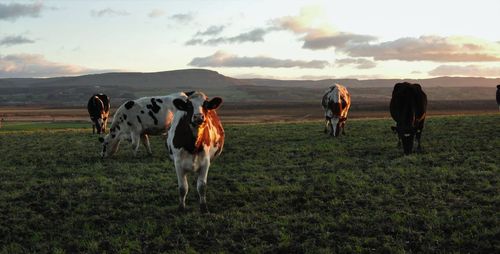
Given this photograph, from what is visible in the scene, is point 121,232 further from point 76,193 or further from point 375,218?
point 375,218

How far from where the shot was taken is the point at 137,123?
18.2 metres

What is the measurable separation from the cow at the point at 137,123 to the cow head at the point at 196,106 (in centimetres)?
855

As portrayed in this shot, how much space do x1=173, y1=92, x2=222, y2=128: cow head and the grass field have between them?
209 cm

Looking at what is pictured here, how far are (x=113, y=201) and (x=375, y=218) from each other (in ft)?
20.8

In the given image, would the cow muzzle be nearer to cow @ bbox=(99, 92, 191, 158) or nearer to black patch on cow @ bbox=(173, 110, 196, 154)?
black patch on cow @ bbox=(173, 110, 196, 154)

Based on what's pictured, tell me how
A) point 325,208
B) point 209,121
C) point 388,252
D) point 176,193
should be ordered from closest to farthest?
point 388,252 → point 325,208 → point 209,121 → point 176,193

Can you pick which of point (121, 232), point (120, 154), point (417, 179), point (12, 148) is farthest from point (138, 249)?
point (12, 148)

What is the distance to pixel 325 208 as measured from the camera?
392 inches

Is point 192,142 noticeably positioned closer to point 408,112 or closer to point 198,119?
point 198,119

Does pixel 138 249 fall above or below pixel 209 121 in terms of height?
below

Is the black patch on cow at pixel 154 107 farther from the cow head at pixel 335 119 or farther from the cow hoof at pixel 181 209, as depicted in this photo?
the cow head at pixel 335 119

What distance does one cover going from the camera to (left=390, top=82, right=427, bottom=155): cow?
16.4 meters

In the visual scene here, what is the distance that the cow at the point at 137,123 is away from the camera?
59.5ft

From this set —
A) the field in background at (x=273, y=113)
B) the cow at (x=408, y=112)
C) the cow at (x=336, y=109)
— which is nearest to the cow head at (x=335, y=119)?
the cow at (x=336, y=109)
